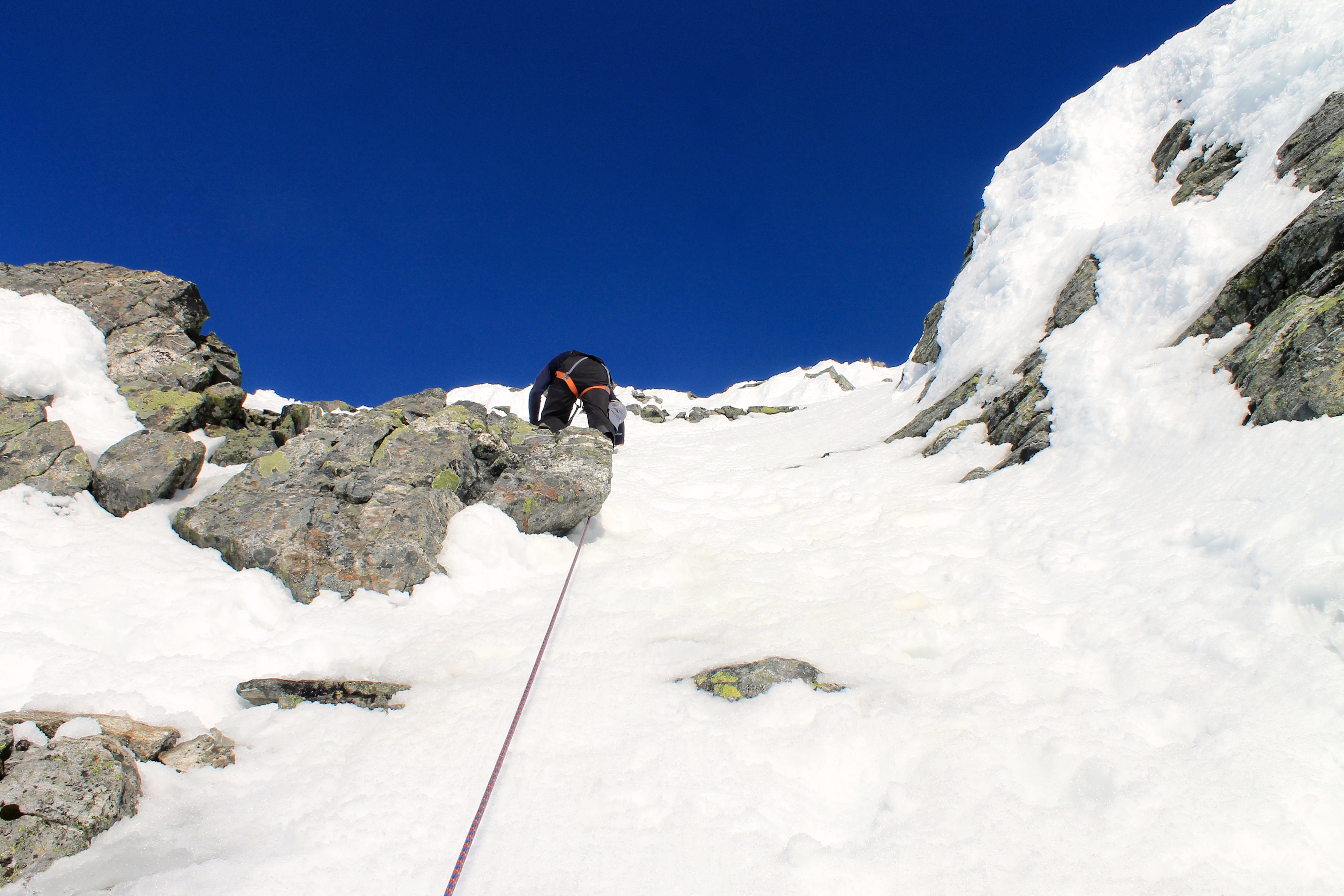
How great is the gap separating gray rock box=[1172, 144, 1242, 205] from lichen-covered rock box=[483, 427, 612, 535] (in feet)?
38.4

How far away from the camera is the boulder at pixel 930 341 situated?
18.8 m

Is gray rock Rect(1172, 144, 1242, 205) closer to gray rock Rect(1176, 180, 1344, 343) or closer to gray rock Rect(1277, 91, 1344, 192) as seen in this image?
gray rock Rect(1277, 91, 1344, 192)

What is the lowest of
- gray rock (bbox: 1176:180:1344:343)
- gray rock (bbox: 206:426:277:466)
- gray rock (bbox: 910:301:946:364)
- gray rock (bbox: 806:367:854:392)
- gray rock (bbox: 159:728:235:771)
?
gray rock (bbox: 159:728:235:771)

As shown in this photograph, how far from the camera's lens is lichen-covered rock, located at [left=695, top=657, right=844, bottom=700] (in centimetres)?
405

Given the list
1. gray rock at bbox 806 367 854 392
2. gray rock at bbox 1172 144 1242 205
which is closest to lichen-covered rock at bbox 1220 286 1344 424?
gray rock at bbox 1172 144 1242 205

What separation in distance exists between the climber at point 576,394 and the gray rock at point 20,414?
5.63m

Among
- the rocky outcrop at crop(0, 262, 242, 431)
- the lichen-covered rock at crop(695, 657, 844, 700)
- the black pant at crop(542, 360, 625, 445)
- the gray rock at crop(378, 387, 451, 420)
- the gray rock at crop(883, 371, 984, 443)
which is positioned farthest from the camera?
the gray rock at crop(883, 371, 984, 443)

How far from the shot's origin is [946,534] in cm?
698

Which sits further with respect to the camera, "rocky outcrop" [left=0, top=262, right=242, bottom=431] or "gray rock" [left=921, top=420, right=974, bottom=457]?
"gray rock" [left=921, top=420, right=974, bottom=457]

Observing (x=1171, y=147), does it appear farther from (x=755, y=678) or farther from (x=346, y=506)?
(x=346, y=506)

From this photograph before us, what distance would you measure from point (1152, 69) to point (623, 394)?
43292mm

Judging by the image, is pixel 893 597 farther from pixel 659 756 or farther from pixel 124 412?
pixel 124 412

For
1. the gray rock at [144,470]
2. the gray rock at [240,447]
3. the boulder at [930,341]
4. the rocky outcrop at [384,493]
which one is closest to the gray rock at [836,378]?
the boulder at [930,341]

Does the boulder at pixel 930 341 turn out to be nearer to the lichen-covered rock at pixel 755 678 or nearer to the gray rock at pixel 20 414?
the lichen-covered rock at pixel 755 678
